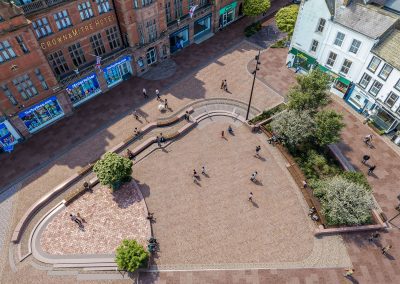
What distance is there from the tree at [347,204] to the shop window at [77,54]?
3647 cm

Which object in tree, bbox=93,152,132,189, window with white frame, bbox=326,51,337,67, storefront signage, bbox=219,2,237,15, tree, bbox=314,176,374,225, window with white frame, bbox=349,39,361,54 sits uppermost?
window with white frame, bbox=349,39,361,54

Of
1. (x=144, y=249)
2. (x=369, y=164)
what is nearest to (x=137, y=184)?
(x=144, y=249)

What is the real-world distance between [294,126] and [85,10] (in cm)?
3078

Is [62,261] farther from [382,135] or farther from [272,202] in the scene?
[382,135]

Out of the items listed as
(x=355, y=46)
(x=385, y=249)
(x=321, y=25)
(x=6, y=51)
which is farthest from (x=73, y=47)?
(x=385, y=249)

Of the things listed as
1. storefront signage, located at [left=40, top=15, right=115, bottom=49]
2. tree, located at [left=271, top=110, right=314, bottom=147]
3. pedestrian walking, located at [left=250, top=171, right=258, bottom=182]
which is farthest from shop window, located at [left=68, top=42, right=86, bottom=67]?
pedestrian walking, located at [left=250, top=171, right=258, bottom=182]

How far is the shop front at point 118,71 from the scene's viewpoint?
153ft

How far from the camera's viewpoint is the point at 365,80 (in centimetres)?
4356

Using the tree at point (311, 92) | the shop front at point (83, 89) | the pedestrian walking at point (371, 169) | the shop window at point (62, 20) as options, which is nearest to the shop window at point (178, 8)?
the shop front at point (83, 89)

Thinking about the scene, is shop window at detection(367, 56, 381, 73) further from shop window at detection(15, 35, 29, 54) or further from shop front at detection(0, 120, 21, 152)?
shop front at detection(0, 120, 21, 152)

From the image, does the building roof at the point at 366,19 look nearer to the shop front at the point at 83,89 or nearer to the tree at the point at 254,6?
the tree at the point at 254,6

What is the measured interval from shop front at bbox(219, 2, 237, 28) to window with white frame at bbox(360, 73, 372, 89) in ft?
91.1

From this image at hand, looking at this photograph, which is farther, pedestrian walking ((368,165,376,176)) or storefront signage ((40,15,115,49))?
storefront signage ((40,15,115,49))

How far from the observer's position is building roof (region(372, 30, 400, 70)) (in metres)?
39.0
